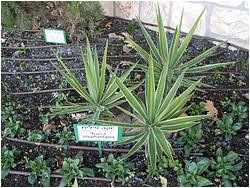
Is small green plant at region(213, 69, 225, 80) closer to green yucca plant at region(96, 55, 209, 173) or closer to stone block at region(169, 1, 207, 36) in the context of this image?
stone block at region(169, 1, 207, 36)

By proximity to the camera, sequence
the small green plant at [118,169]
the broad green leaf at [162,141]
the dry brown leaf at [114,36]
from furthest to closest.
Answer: the dry brown leaf at [114,36]
the small green plant at [118,169]
the broad green leaf at [162,141]

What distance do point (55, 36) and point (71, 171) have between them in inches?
43.1

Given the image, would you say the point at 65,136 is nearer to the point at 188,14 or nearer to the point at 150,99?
the point at 150,99

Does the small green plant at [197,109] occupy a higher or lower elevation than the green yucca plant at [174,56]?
lower

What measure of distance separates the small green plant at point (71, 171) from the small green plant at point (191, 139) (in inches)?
18.8

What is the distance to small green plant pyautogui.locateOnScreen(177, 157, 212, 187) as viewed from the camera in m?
1.67

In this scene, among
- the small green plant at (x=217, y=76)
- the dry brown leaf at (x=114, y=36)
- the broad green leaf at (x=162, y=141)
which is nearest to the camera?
the broad green leaf at (x=162, y=141)

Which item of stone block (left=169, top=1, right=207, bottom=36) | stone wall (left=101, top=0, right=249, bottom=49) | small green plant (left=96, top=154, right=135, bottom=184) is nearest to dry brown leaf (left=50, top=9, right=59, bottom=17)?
stone wall (left=101, top=0, right=249, bottom=49)

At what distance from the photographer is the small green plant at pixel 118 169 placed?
1.74 metres

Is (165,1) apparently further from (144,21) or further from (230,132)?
(230,132)

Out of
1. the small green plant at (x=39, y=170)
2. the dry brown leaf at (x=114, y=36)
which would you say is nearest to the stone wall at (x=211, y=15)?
the dry brown leaf at (x=114, y=36)

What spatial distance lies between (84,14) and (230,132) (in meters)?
1.25

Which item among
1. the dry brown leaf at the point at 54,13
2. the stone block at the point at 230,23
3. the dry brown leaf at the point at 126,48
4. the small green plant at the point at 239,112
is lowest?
the small green plant at the point at 239,112

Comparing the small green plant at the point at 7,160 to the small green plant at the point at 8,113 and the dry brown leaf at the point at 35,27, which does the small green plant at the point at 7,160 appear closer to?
the small green plant at the point at 8,113
